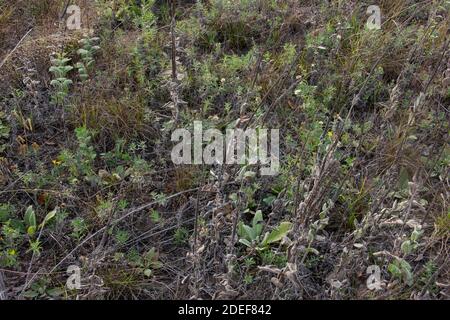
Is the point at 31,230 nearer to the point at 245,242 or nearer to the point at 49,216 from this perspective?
the point at 49,216

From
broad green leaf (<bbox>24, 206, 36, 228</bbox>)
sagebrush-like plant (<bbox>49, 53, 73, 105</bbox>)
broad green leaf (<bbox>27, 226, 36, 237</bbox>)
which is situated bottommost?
broad green leaf (<bbox>27, 226, 36, 237</bbox>)

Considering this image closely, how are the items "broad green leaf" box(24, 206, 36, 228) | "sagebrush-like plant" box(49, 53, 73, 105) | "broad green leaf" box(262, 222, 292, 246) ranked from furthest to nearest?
"sagebrush-like plant" box(49, 53, 73, 105)
"broad green leaf" box(24, 206, 36, 228)
"broad green leaf" box(262, 222, 292, 246)

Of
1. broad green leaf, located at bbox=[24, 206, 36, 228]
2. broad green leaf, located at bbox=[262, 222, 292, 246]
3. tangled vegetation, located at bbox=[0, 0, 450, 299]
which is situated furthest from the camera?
broad green leaf, located at bbox=[24, 206, 36, 228]

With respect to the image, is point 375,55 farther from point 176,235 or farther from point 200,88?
point 176,235

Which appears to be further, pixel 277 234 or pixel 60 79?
pixel 60 79

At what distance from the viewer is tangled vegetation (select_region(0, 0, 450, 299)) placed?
7.57 ft

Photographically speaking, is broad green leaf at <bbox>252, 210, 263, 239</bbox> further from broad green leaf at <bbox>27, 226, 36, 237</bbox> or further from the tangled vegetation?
broad green leaf at <bbox>27, 226, 36, 237</bbox>

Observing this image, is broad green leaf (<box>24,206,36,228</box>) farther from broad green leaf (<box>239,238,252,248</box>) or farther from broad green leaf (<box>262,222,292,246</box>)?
broad green leaf (<box>262,222,292,246</box>)

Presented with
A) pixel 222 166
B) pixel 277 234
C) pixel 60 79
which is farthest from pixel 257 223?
pixel 60 79

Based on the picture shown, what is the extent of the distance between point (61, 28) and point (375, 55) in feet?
6.24

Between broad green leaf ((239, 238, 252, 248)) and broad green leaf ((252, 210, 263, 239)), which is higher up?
broad green leaf ((252, 210, 263, 239))

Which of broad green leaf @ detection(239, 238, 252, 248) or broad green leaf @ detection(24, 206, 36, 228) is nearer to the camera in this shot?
broad green leaf @ detection(239, 238, 252, 248)

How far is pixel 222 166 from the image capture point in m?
2.36

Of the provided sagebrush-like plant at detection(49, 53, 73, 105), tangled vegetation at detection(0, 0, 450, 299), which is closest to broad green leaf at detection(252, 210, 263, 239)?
tangled vegetation at detection(0, 0, 450, 299)
